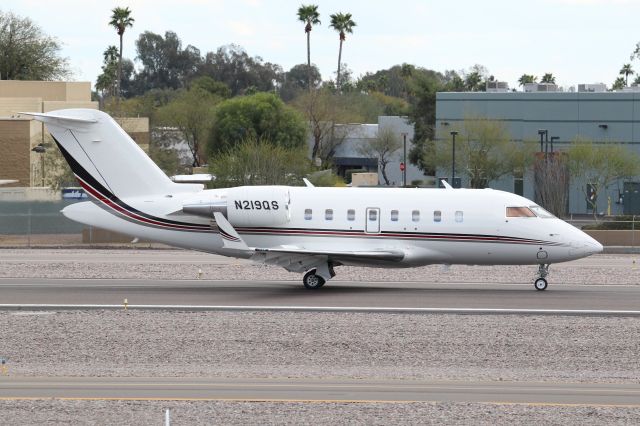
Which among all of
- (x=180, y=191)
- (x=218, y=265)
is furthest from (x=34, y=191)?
(x=180, y=191)

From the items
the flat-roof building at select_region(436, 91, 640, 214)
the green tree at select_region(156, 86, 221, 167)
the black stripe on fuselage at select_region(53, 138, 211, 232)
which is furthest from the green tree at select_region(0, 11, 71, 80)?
the black stripe on fuselage at select_region(53, 138, 211, 232)

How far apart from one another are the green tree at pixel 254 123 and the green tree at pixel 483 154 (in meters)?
19.7

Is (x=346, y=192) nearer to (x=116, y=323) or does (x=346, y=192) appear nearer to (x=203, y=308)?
(x=203, y=308)

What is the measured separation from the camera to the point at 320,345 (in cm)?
2283

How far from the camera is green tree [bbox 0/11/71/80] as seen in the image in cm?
10338

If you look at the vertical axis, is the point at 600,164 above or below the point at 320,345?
above

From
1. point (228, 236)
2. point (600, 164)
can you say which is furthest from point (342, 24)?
point (228, 236)

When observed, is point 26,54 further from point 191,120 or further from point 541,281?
point 541,281

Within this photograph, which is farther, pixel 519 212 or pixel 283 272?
pixel 283 272

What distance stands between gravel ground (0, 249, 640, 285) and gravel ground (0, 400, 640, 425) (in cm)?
1712

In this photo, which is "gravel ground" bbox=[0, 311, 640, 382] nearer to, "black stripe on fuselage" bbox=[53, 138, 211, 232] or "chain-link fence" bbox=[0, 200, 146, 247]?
"black stripe on fuselage" bbox=[53, 138, 211, 232]

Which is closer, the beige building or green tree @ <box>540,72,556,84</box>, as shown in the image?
the beige building

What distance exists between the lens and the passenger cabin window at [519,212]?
31525 millimetres

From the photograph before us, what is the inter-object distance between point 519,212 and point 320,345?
10686 mm
